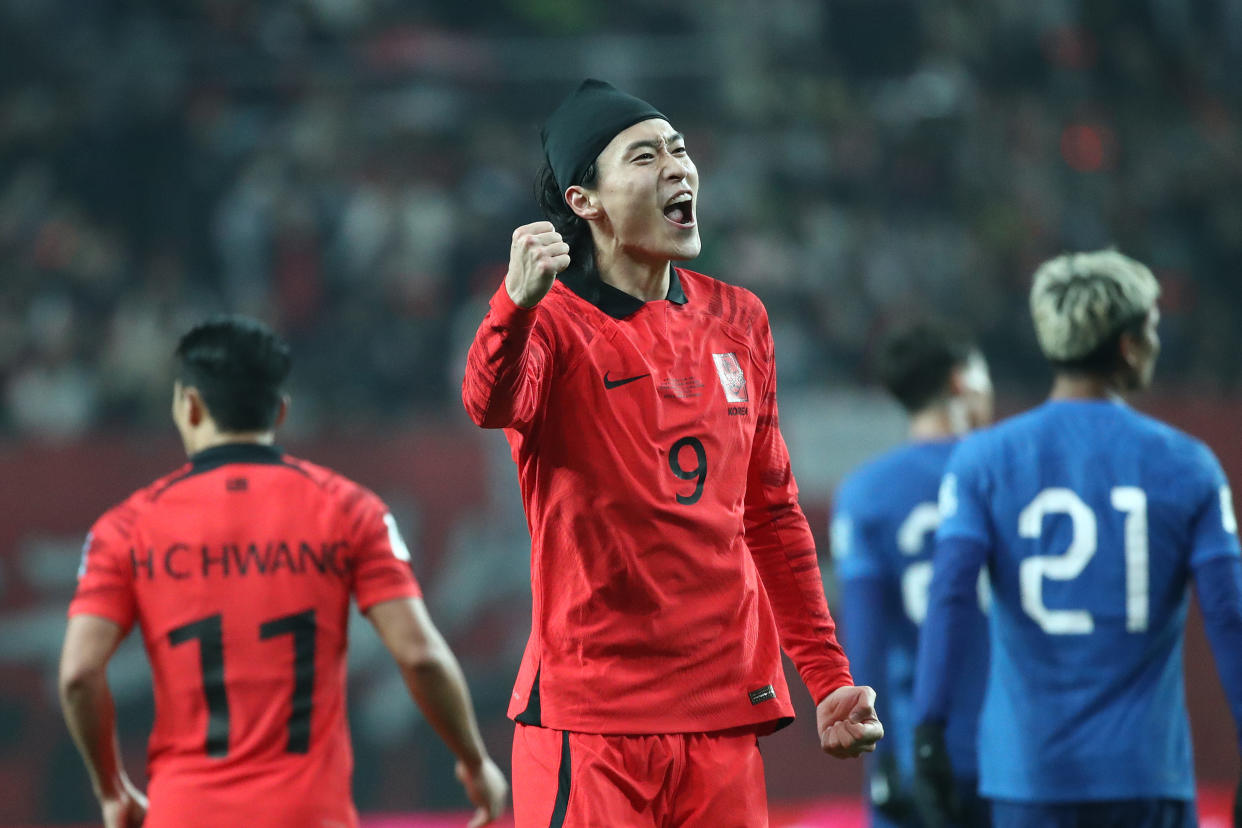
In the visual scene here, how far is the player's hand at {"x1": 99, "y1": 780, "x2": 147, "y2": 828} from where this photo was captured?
367 centimetres

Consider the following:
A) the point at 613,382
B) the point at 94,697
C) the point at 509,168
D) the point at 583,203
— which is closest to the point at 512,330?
the point at 613,382

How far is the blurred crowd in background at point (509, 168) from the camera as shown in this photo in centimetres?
972

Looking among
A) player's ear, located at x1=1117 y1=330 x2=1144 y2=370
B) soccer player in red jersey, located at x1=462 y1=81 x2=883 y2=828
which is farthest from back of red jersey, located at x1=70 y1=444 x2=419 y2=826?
Answer: player's ear, located at x1=1117 y1=330 x2=1144 y2=370

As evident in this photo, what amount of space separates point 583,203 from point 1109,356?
5.25ft

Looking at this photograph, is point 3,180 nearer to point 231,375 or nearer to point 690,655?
point 231,375

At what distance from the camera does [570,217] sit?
10.5 ft

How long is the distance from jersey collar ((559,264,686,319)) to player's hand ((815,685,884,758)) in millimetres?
916

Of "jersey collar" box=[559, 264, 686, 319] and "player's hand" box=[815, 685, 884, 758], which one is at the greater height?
"jersey collar" box=[559, 264, 686, 319]

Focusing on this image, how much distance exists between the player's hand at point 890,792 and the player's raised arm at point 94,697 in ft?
7.93

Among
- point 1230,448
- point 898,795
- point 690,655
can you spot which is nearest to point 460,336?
point 1230,448

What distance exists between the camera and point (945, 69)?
12.2m

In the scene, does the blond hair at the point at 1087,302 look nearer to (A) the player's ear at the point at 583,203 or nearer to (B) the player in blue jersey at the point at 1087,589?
(B) the player in blue jersey at the point at 1087,589

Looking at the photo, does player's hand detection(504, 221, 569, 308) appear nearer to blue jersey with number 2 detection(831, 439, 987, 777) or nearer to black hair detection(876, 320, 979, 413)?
blue jersey with number 2 detection(831, 439, 987, 777)

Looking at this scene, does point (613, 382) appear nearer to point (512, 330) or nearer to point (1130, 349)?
point (512, 330)
